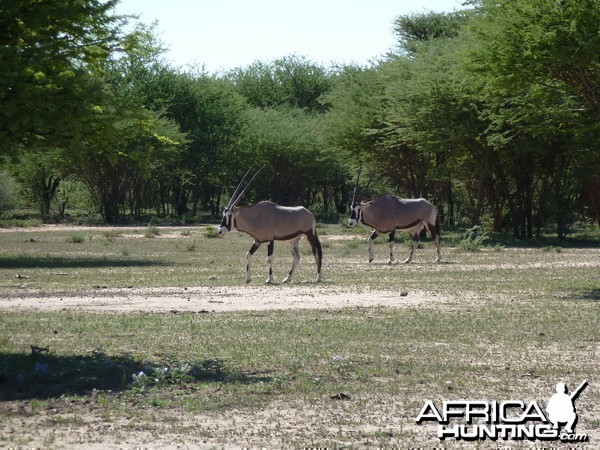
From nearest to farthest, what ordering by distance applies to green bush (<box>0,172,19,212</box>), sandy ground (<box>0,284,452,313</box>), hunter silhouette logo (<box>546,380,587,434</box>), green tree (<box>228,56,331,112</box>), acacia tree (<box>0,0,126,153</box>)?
1. hunter silhouette logo (<box>546,380,587,434</box>)
2. acacia tree (<box>0,0,126,153</box>)
3. sandy ground (<box>0,284,452,313</box>)
4. green bush (<box>0,172,19,212</box>)
5. green tree (<box>228,56,331,112</box>)

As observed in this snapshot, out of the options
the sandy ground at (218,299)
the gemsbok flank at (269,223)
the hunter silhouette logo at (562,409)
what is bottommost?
the sandy ground at (218,299)

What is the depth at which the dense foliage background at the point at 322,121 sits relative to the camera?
13555mm

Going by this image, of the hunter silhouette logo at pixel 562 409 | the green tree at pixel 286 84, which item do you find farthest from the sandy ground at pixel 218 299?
the green tree at pixel 286 84

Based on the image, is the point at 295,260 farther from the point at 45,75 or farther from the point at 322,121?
the point at 322,121

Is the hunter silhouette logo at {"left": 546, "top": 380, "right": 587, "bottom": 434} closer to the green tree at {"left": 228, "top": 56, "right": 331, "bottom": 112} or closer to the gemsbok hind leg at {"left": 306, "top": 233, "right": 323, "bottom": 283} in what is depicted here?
the gemsbok hind leg at {"left": 306, "top": 233, "right": 323, "bottom": 283}

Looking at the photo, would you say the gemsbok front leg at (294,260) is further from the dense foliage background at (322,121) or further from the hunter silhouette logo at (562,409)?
the hunter silhouette logo at (562,409)

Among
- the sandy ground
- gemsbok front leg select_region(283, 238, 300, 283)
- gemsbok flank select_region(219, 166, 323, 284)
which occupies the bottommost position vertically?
the sandy ground

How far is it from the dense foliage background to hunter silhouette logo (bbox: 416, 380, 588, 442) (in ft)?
19.0

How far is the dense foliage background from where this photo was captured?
44.5ft

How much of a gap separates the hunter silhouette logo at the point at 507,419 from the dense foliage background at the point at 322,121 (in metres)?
5.78

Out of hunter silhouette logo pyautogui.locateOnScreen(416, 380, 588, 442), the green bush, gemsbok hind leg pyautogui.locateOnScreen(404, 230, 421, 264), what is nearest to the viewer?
hunter silhouette logo pyautogui.locateOnScreen(416, 380, 588, 442)

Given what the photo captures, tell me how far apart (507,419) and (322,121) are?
51.2 metres

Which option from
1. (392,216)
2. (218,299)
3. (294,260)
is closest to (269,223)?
(294,260)

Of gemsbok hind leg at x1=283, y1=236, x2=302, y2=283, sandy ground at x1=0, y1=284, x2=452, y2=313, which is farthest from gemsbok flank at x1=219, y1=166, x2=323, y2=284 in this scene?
sandy ground at x1=0, y1=284, x2=452, y2=313
